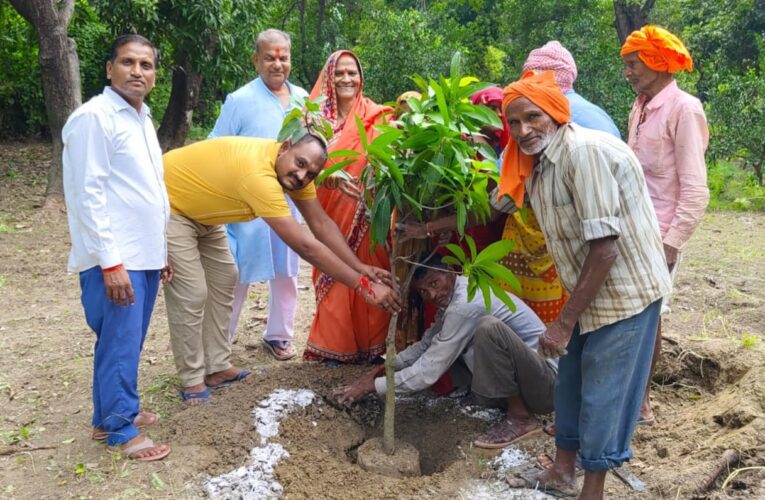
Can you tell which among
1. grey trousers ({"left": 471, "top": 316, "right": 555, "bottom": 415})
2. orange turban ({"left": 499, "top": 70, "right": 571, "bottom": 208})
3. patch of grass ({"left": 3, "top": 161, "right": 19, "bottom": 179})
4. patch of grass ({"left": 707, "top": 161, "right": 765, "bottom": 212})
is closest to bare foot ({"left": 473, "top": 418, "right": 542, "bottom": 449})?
grey trousers ({"left": 471, "top": 316, "right": 555, "bottom": 415})

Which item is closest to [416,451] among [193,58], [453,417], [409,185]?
[453,417]

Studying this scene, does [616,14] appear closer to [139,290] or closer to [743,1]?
[743,1]

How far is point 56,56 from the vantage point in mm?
7309

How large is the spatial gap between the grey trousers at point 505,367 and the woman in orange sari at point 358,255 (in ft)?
2.69

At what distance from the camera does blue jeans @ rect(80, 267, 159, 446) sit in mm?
2965

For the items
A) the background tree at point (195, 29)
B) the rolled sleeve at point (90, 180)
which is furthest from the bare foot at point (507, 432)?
the background tree at point (195, 29)

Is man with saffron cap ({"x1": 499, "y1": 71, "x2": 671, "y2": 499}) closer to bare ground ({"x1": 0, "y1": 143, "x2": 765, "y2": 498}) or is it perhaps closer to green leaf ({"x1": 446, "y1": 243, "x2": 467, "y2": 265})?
green leaf ({"x1": 446, "y1": 243, "x2": 467, "y2": 265})

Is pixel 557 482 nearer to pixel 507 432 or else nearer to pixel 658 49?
pixel 507 432

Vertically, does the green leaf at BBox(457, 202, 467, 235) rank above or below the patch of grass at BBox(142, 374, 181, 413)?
above

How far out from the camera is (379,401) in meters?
3.72

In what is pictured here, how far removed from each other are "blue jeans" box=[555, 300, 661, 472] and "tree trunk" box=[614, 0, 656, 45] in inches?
483

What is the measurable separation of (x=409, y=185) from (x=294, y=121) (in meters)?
0.56

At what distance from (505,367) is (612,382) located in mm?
680

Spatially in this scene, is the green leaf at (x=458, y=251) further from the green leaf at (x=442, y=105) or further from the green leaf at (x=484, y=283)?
the green leaf at (x=442, y=105)
